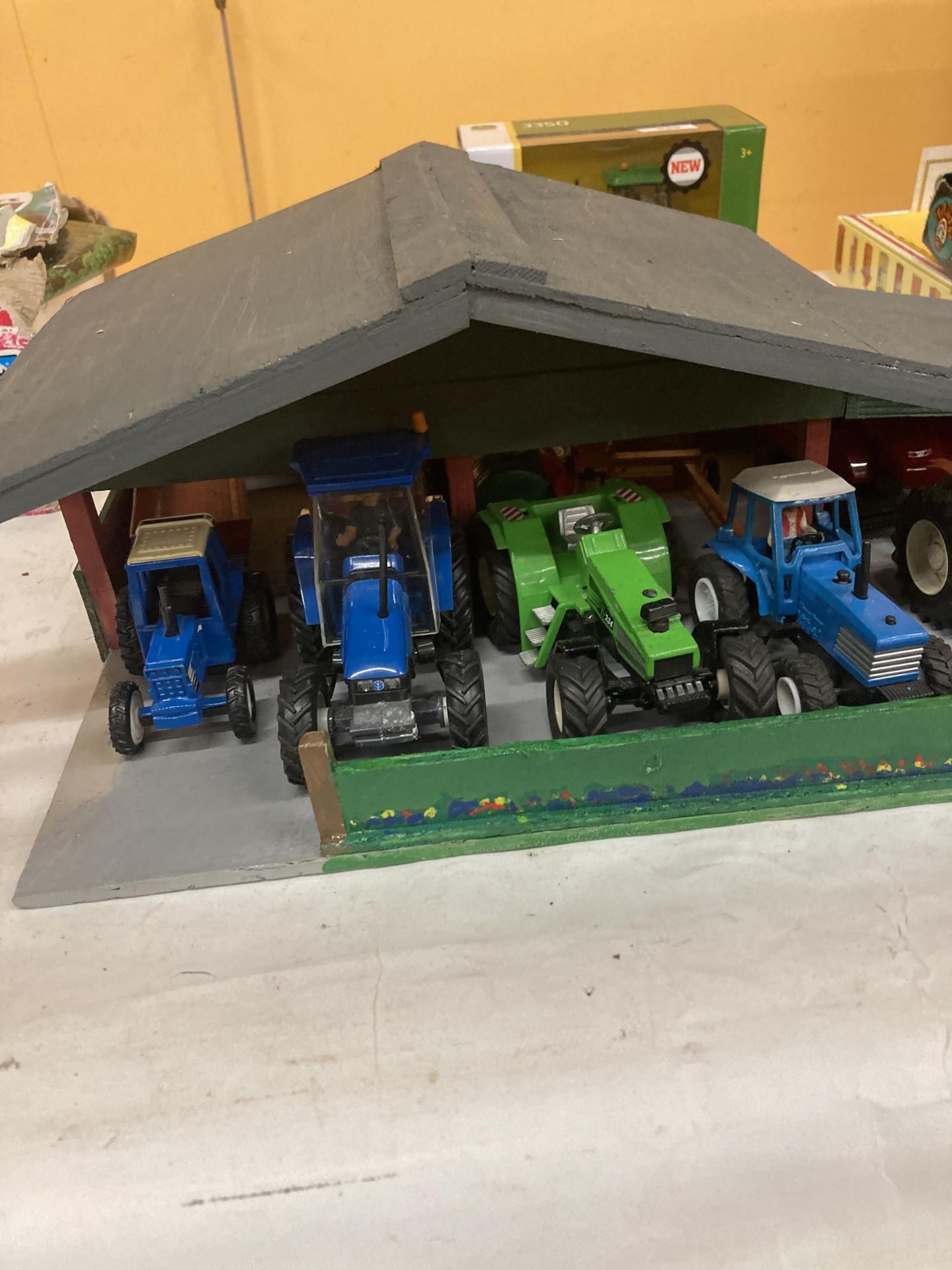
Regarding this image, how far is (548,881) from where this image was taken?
280 centimetres

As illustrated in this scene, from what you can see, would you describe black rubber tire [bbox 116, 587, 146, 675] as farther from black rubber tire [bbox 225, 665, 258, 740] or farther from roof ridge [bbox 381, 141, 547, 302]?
roof ridge [bbox 381, 141, 547, 302]

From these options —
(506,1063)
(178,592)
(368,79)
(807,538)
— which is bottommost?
(506,1063)

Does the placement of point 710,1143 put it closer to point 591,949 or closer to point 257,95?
point 591,949

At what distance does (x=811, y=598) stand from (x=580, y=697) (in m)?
0.92

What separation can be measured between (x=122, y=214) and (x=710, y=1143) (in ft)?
23.3

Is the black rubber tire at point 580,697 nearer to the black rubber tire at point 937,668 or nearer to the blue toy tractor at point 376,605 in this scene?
the blue toy tractor at point 376,605

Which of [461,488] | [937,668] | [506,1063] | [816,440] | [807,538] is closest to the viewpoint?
[506,1063]

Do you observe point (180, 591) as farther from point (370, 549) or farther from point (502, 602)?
point (502, 602)

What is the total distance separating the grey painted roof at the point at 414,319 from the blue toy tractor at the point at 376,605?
65 cm

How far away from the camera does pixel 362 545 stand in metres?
3.39

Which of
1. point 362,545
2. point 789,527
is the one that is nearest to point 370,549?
point 362,545

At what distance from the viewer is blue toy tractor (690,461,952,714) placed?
116 inches

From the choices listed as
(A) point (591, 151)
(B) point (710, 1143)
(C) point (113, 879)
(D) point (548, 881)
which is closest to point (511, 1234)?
(B) point (710, 1143)

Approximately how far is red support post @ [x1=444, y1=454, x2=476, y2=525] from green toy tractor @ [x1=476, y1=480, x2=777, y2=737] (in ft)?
0.37
